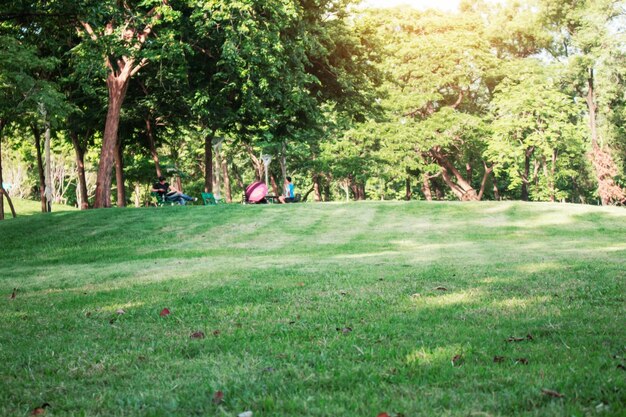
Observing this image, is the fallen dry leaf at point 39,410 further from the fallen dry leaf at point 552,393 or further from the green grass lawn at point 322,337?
the fallen dry leaf at point 552,393

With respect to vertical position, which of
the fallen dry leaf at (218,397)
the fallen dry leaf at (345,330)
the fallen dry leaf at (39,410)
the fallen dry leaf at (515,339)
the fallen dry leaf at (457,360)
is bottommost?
the fallen dry leaf at (515,339)

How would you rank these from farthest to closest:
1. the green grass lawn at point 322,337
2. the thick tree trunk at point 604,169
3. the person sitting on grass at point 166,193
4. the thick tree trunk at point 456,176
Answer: the thick tree trunk at point 456,176 → the thick tree trunk at point 604,169 → the person sitting on grass at point 166,193 → the green grass lawn at point 322,337

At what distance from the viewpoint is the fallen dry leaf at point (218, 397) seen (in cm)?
316

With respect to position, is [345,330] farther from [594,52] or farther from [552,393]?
[594,52]

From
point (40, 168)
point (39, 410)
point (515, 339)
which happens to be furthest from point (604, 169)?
point (39, 410)

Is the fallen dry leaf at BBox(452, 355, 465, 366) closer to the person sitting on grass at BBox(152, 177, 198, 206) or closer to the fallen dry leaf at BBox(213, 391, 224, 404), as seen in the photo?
the fallen dry leaf at BBox(213, 391, 224, 404)

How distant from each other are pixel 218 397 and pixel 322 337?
1499mm

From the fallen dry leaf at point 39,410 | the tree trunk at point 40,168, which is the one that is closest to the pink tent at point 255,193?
the tree trunk at point 40,168

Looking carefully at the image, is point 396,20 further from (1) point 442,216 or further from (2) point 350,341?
(2) point 350,341

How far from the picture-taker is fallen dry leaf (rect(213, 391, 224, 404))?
3.16 meters

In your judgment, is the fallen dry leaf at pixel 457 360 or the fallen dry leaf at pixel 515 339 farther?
the fallen dry leaf at pixel 515 339

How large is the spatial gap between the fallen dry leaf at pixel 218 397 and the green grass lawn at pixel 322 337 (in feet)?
0.12

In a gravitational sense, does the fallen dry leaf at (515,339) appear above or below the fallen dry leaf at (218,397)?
below

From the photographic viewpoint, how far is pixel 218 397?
321 centimetres
